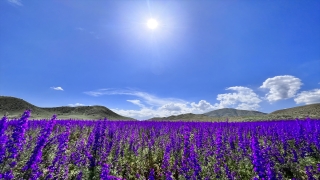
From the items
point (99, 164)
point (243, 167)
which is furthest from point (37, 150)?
point (243, 167)

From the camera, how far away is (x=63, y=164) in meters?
5.09

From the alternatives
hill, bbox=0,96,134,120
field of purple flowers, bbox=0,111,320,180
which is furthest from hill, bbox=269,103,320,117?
hill, bbox=0,96,134,120

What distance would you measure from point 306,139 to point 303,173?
470 centimetres

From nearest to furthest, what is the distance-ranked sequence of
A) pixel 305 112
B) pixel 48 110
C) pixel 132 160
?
pixel 132 160, pixel 305 112, pixel 48 110

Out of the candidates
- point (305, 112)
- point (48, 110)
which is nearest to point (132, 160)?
point (305, 112)

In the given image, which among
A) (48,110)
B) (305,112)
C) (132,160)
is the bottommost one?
(132,160)

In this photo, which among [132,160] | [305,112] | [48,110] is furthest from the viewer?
[48,110]

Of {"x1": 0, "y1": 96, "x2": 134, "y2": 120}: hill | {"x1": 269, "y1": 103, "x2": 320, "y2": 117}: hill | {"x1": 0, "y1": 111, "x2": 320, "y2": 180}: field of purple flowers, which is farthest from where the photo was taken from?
{"x1": 0, "y1": 96, "x2": 134, "y2": 120}: hill

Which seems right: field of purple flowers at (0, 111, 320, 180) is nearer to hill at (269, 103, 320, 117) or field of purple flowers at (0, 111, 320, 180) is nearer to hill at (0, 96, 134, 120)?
hill at (269, 103, 320, 117)

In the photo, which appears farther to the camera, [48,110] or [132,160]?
[48,110]

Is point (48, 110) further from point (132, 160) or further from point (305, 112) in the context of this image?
point (305, 112)

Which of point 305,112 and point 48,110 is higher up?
point 48,110

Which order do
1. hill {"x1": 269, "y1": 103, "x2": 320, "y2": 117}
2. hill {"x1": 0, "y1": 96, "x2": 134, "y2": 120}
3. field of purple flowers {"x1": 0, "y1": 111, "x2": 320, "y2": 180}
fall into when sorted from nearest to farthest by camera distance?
field of purple flowers {"x1": 0, "y1": 111, "x2": 320, "y2": 180}
hill {"x1": 269, "y1": 103, "x2": 320, "y2": 117}
hill {"x1": 0, "y1": 96, "x2": 134, "y2": 120}

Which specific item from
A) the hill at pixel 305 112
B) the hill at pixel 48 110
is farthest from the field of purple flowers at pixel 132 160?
the hill at pixel 48 110
